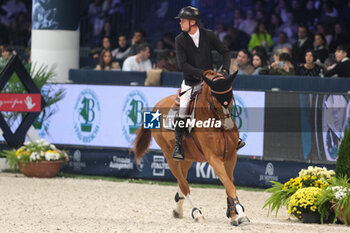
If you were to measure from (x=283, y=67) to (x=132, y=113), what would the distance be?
3284 millimetres

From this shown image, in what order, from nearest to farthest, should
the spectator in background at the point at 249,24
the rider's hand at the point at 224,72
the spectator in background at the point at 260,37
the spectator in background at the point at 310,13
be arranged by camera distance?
the rider's hand at the point at 224,72, the spectator in background at the point at 260,37, the spectator in background at the point at 310,13, the spectator in background at the point at 249,24

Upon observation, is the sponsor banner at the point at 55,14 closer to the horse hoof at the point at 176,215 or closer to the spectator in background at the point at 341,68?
the spectator in background at the point at 341,68

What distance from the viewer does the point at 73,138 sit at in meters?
16.8

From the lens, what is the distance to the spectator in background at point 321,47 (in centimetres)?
1783

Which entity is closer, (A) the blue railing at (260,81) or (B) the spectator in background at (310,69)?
(A) the blue railing at (260,81)

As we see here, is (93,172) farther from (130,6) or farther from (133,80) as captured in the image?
(130,6)

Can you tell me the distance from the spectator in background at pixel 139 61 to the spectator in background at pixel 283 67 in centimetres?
309

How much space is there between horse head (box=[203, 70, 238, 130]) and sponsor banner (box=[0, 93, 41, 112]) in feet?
21.8

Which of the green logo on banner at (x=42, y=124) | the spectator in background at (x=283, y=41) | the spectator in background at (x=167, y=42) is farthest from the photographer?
the spectator in background at (x=167, y=42)

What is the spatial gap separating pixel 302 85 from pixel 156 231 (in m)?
6.28

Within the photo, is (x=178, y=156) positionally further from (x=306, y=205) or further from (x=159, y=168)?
(x=159, y=168)

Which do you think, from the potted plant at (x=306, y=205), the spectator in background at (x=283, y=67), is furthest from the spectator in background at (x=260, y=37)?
the potted plant at (x=306, y=205)

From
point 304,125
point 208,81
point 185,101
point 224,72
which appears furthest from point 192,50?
point 304,125

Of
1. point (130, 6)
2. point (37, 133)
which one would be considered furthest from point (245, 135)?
point (130, 6)
